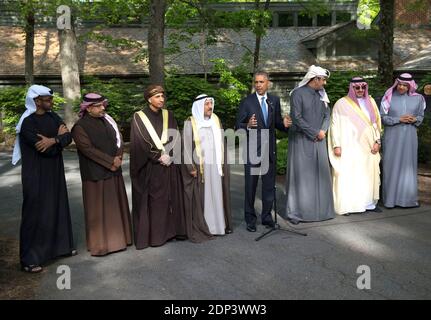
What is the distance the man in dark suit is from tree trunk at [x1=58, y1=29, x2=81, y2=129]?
40.6ft

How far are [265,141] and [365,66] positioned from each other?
1869cm

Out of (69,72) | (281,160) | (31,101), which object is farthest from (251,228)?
(69,72)

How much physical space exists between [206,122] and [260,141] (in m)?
0.83

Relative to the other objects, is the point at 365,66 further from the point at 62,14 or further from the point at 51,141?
the point at 51,141

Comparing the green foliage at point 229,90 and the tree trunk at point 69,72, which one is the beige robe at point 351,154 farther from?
the tree trunk at point 69,72

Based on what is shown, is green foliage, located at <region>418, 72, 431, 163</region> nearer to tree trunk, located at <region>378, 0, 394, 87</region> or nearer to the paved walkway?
tree trunk, located at <region>378, 0, 394, 87</region>

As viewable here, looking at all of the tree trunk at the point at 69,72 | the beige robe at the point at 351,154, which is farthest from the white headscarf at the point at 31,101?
the tree trunk at the point at 69,72

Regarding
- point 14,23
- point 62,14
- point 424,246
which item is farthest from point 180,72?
point 424,246

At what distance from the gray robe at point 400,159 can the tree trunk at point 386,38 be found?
6.06 m

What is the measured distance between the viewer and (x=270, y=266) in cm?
520

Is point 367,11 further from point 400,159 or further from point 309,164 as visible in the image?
point 309,164

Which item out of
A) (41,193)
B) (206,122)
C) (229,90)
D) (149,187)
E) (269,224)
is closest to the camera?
(41,193)

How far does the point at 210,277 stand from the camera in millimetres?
4918

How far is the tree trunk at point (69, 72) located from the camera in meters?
17.4
